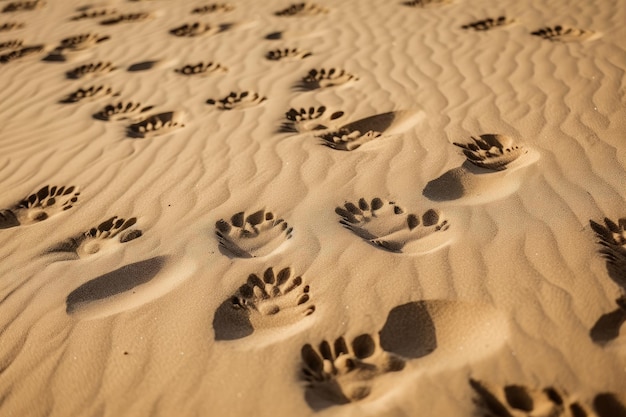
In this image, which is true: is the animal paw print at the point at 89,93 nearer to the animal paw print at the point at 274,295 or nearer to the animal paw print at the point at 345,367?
the animal paw print at the point at 274,295

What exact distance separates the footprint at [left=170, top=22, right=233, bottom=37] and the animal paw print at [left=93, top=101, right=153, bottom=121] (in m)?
1.71

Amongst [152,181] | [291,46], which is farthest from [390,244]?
[291,46]

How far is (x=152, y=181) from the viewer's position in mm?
2514

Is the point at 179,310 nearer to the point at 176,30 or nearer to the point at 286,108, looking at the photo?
the point at 286,108

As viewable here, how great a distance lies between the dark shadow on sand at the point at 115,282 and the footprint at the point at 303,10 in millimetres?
3985

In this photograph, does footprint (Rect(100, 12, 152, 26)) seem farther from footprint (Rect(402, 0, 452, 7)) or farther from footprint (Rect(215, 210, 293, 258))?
footprint (Rect(215, 210, 293, 258))

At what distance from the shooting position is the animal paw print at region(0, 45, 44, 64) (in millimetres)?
4617

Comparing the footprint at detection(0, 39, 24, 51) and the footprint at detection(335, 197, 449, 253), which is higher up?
the footprint at detection(335, 197, 449, 253)

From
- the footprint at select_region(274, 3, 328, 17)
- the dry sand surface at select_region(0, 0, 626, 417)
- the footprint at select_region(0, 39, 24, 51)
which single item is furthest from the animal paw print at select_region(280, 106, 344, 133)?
the footprint at select_region(0, 39, 24, 51)

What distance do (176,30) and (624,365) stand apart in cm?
491

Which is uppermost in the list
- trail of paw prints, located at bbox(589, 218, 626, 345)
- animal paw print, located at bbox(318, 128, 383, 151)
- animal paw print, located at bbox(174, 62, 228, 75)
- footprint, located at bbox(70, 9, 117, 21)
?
trail of paw prints, located at bbox(589, 218, 626, 345)

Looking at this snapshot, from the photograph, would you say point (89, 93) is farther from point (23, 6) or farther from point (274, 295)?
point (23, 6)

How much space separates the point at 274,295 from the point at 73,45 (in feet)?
14.3

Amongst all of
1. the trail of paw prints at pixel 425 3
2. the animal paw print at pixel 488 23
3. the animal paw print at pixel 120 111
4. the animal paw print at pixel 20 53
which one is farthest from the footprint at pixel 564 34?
the animal paw print at pixel 20 53
